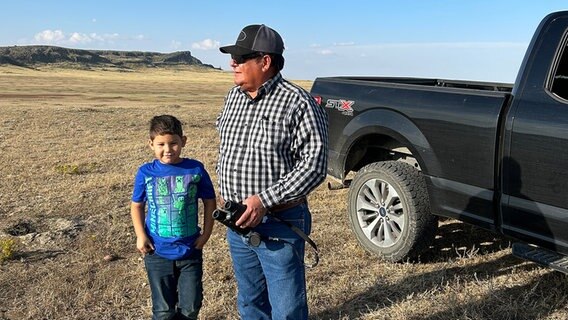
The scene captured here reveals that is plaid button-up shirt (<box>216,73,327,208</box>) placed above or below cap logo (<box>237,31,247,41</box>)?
below

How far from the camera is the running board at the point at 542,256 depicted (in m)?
3.31

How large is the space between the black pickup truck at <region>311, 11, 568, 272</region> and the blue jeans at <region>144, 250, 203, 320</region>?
1.90 m

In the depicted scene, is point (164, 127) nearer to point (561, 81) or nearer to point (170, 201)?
point (170, 201)

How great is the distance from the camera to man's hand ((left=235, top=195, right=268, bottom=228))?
7.89 feet

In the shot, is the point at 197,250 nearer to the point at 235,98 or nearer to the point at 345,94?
the point at 235,98

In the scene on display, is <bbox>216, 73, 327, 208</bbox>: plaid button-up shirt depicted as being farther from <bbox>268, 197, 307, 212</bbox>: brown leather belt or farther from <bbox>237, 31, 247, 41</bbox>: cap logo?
<bbox>237, 31, 247, 41</bbox>: cap logo

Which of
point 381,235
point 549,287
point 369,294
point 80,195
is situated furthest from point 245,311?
point 80,195

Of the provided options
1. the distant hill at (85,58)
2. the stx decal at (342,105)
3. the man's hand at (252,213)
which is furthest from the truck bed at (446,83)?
the distant hill at (85,58)

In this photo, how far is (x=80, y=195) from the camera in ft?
23.1

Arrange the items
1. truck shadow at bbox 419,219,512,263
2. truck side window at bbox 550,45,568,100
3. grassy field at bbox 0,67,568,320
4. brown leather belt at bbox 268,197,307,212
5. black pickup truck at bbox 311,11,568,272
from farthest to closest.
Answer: truck shadow at bbox 419,219,512,263 → grassy field at bbox 0,67,568,320 → truck side window at bbox 550,45,568,100 → black pickup truck at bbox 311,11,568,272 → brown leather belt at bbox 268,197,307,212

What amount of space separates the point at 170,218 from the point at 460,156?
6.62 feet

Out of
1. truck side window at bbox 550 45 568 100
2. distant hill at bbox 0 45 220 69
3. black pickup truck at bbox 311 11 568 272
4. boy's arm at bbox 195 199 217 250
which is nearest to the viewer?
boy's arm at bbox 195 199 217 250

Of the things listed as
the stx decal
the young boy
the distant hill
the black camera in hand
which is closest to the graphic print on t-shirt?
the young boy

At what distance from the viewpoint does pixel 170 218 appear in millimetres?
3035
